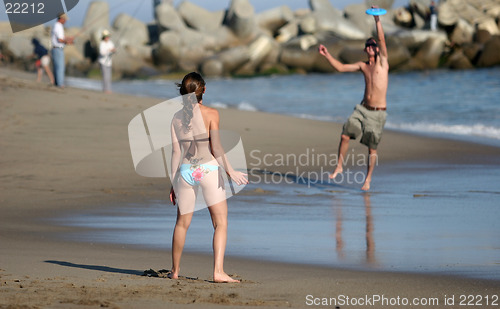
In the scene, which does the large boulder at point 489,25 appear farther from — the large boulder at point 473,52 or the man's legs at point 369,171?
the man's legs at point 369,171

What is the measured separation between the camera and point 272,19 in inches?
2039

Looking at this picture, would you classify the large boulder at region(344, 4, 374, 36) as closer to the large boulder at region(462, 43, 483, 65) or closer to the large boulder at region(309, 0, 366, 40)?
the large boulder at region(309, 0, 366, 40)

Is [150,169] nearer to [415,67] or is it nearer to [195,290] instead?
[195,290]

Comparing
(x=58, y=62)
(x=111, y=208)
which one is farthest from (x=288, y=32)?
(x=111, y=208)

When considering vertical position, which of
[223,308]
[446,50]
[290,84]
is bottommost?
[223,308]

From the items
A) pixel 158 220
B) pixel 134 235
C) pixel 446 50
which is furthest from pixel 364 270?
pixel 446 50

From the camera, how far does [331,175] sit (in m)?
9.70

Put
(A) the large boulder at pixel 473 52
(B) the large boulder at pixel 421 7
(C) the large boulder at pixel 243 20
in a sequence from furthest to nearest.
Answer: (B) the large boulder at pixel 421 7
(C) the large boulder at pixel 243 20
(A) the large boulder at pixel 473 52

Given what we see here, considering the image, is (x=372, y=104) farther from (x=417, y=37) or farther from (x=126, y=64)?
(x=417, y=37)

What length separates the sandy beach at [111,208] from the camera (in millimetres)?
4480

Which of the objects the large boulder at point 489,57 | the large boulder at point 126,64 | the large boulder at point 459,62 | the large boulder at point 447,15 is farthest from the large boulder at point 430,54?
the large boulder at point 126,64

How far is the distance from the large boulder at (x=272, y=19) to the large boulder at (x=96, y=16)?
9.05 meters

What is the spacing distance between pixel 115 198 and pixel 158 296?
4.15m

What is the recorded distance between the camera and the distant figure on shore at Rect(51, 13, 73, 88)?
16.8m
